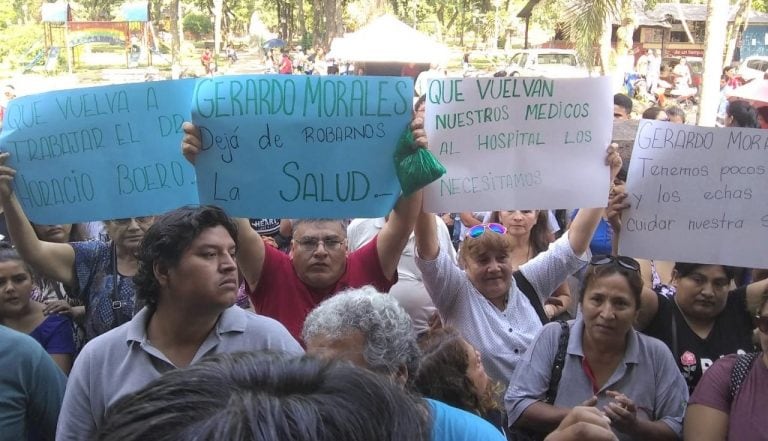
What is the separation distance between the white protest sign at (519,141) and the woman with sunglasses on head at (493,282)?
116 millimetres

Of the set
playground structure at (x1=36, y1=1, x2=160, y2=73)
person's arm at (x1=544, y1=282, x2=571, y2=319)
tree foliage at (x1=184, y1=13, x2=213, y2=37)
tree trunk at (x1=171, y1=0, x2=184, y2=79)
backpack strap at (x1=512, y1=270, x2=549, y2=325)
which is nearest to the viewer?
backpack strap at (x1=512, y1=270, x2=549, y2=325)

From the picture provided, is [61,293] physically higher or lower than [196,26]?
lower

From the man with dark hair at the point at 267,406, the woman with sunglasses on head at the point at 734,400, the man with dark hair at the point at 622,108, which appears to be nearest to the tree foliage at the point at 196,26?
the man with dark hair at the point at 622,108

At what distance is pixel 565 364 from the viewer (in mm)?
2936

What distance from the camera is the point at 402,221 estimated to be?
3.02m

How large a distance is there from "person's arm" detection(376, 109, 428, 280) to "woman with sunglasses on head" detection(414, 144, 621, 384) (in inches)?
4.8

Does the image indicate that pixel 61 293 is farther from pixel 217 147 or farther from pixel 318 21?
pixel 318 21

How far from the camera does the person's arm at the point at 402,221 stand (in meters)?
2.97

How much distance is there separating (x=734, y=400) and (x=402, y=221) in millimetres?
1328

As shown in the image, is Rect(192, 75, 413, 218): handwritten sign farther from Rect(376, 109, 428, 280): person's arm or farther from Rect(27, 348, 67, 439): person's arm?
Rect(27, 348, 67, 439): person's arm

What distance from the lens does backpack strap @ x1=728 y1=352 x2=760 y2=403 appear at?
2.64 meters

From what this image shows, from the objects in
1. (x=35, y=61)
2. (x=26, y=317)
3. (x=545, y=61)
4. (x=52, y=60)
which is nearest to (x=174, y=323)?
(x=26, y=317)

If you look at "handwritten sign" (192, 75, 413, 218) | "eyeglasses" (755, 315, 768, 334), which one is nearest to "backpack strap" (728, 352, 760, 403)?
"eyeglasses" (755, 315, 768, 334)

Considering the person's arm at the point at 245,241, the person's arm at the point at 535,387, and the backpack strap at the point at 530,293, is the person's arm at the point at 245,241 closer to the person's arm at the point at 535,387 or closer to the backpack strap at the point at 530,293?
the person's arm at the point at 535,387
